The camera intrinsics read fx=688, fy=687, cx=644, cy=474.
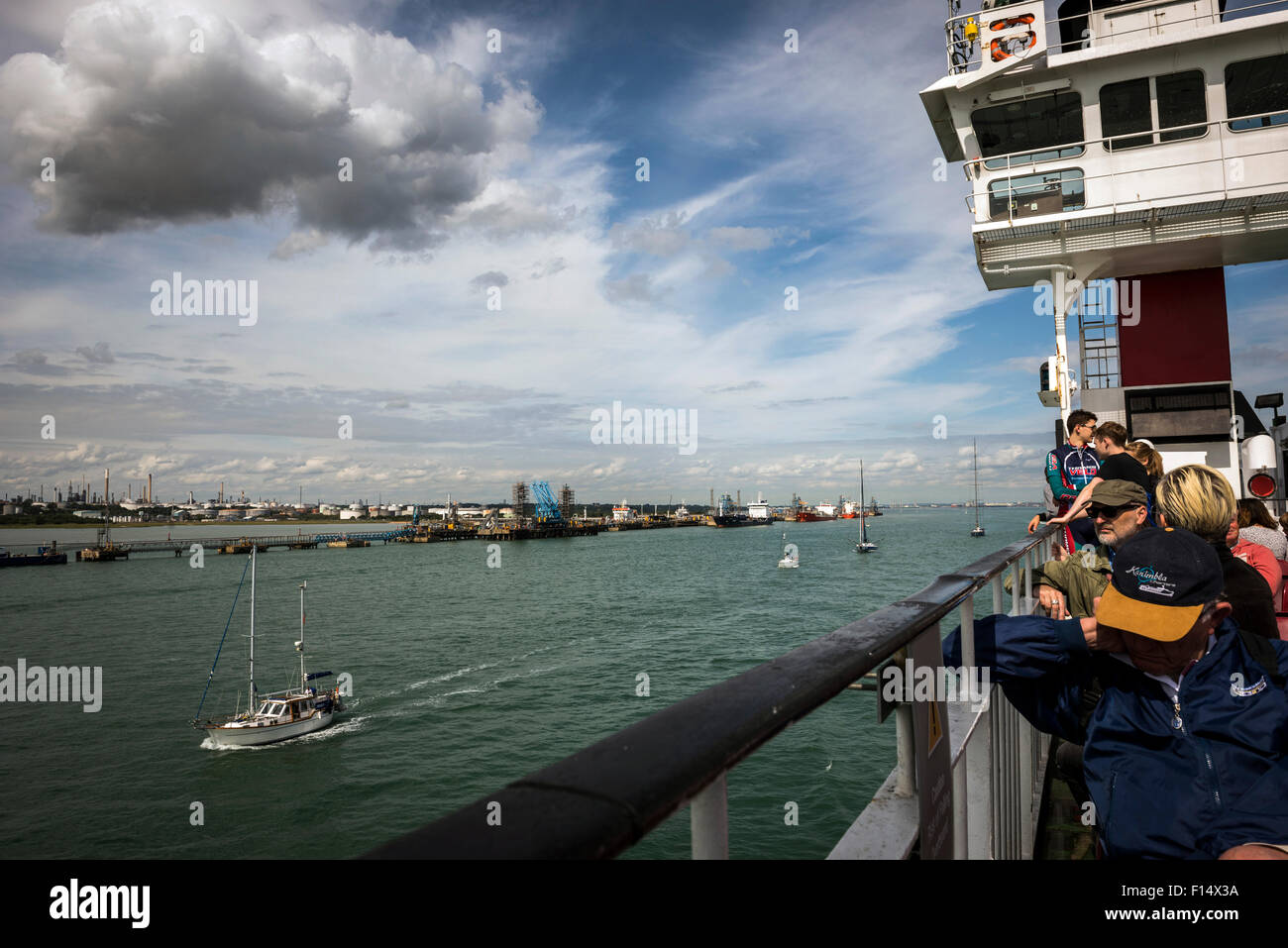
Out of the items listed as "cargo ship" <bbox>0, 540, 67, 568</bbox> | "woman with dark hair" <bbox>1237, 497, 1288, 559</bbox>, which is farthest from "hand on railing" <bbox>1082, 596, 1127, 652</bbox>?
"cargo ship" <bbox>0, 540, 67, 568</bbox>

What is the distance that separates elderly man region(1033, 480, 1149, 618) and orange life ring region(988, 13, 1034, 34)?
13.1m

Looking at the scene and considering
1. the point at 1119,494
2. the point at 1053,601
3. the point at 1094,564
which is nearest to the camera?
the point at 1053,601

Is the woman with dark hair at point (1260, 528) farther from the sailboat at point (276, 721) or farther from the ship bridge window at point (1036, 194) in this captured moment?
the sailboat at point (276, 721)

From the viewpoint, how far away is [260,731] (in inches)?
955

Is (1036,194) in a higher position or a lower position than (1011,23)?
lower

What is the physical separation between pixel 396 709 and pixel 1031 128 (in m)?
26.8

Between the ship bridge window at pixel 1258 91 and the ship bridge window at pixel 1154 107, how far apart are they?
1.44ft

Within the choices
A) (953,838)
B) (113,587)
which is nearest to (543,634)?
(953,838)

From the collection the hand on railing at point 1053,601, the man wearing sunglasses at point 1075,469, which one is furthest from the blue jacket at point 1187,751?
the man wearing sunglasses at point 1075,469

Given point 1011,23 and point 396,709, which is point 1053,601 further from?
point 396,709

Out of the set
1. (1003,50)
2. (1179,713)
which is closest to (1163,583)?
(1179,713)

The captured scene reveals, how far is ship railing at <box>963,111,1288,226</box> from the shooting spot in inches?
454

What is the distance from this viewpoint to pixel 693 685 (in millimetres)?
25453
